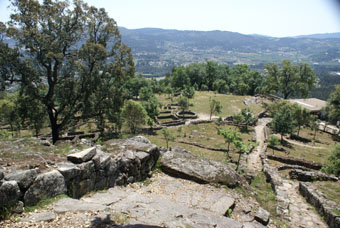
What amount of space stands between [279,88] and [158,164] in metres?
55.8

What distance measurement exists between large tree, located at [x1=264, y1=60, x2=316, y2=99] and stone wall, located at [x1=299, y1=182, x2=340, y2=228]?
1902 inches

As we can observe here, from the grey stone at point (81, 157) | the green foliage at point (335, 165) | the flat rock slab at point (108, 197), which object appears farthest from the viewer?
the green foliage at point (335, 165)

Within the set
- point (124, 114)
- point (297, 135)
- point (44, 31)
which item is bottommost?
point (297, 135)

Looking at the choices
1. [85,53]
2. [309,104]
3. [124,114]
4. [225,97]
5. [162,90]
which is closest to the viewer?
[85,53]

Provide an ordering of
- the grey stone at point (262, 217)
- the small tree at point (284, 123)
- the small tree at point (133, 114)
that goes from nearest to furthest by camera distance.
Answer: the grey stone at point (262, 217), the small tree at point (133, 114), the small tree at point (284, 123)

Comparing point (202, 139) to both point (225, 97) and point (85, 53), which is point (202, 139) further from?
point (225, 97)

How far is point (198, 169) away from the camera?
39.0 feet

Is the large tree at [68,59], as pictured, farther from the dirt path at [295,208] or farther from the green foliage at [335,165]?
the green foliage at [335,165]

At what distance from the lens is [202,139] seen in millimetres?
31547

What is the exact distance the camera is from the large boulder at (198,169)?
11.5 metres

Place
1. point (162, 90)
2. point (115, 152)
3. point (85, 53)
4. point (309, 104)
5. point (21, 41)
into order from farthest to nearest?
point (162, 90)
point (309, 104)
point (85, 53)
point (21, 41)
point (115, 152)

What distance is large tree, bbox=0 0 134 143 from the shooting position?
47.1 feet

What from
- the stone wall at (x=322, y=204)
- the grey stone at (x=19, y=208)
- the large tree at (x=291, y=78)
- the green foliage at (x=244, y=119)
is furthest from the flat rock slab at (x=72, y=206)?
the large tree at (x=291, y=78)

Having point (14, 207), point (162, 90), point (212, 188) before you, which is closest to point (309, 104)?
point (162, 90)
